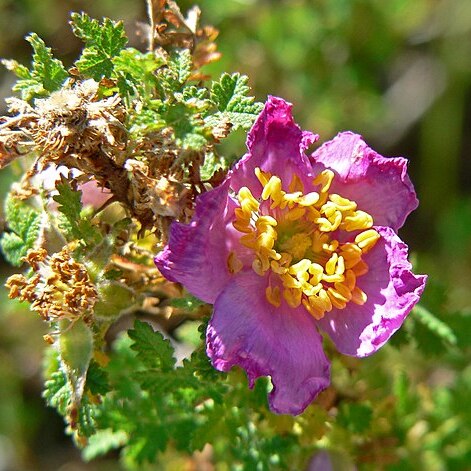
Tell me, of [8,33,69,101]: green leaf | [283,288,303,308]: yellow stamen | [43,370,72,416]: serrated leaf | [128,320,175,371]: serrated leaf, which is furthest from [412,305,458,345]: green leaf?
[8,33,69,101]: green leaf

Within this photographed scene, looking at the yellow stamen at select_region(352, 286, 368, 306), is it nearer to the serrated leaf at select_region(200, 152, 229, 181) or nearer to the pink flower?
the pink flower

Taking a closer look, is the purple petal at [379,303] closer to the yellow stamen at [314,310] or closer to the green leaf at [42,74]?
the yellow stamen at [314,310]

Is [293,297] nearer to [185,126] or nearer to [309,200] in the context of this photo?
Result: [309,200]

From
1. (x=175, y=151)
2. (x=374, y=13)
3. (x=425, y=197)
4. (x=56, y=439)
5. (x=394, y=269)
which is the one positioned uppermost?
(x=175, y=151)

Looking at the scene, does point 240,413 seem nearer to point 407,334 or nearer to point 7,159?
point 407,334

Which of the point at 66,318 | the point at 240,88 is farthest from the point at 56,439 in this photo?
the point at 240,88
